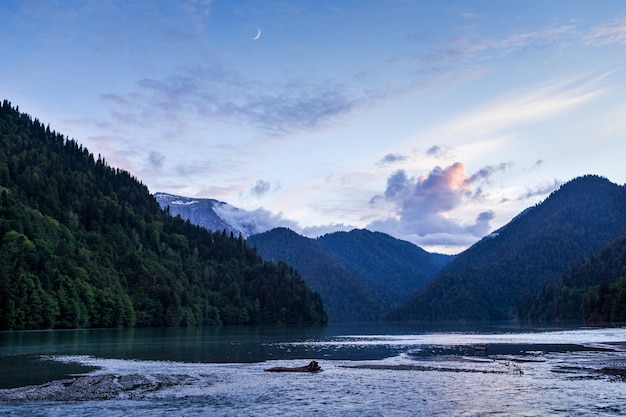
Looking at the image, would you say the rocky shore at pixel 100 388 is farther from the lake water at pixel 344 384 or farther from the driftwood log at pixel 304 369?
the driftwood log at pixel 304 369

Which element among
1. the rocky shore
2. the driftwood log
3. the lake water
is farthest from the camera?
the driftwood log

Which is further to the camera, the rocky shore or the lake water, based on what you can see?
the rocky shore

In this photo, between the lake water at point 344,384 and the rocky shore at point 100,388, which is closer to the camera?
the lake water at point 344,384

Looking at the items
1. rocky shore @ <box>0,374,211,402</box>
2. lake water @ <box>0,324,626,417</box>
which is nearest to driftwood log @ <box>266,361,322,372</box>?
lake water @ <box>0,324,626,417</box>

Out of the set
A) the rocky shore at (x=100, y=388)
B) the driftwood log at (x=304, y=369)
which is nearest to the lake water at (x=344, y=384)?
the rocky shore at (x=100, y=388)

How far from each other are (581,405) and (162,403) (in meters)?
33.8

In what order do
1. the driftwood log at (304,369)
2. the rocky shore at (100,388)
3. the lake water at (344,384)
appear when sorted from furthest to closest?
the driftwood log at (304,369) → the rocky shore at (100,388) → the lake water at (344,384)

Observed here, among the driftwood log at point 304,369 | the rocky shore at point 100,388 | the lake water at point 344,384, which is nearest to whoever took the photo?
the lake water at point 344,384

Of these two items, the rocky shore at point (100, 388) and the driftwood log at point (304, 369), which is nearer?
the rocky shore at point (100, 388)

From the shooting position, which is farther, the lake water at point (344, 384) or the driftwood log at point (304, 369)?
the driftwood log at point (304, 369)

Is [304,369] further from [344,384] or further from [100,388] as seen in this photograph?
[100,388]

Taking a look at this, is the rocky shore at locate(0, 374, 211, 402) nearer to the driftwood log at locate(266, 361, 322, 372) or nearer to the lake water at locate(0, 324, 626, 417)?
the lake water at locate(0, 324, 626, 417)

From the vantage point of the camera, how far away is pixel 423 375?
71.7m

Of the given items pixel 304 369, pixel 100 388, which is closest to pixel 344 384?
pixel 304 369
